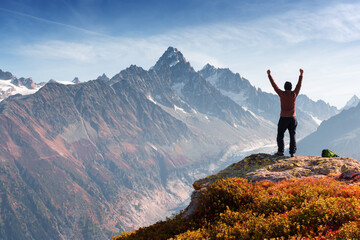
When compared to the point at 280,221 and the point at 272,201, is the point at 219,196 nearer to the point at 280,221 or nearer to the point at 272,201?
the point at 272,201

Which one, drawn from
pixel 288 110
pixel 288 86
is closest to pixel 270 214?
pixel 288 110

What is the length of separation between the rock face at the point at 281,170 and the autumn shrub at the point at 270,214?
996mm

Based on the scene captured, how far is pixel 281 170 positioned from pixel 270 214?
21.2ft

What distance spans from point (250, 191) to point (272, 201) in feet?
3.40

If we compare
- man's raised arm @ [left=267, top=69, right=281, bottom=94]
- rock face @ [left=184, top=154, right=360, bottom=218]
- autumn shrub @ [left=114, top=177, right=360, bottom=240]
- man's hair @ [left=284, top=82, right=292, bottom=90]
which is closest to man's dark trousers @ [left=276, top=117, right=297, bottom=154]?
rock face @ [left=184, top=154, right=360, bottom=218]

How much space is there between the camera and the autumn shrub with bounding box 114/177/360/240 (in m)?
6.66

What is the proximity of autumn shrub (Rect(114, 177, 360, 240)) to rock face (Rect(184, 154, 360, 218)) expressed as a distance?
39.2 inches

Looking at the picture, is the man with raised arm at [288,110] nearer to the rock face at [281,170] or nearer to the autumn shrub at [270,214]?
the rock face at [281,170]

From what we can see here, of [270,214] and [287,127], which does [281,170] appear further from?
[270,214]

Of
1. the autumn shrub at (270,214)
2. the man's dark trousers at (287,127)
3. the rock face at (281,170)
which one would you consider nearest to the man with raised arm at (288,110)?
the man's dark trousers at (287,127)

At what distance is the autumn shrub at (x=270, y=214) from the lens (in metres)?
6.66

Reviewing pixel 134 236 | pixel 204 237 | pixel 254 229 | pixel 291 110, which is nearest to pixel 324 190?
pixel 254 229

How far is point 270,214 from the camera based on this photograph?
7.64 m

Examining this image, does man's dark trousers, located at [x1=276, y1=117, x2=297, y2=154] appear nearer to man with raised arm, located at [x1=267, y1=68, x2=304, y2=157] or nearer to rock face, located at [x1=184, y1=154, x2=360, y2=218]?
man with raised arm, located at [x1=267, y1=68, x2=304, y2=157]
